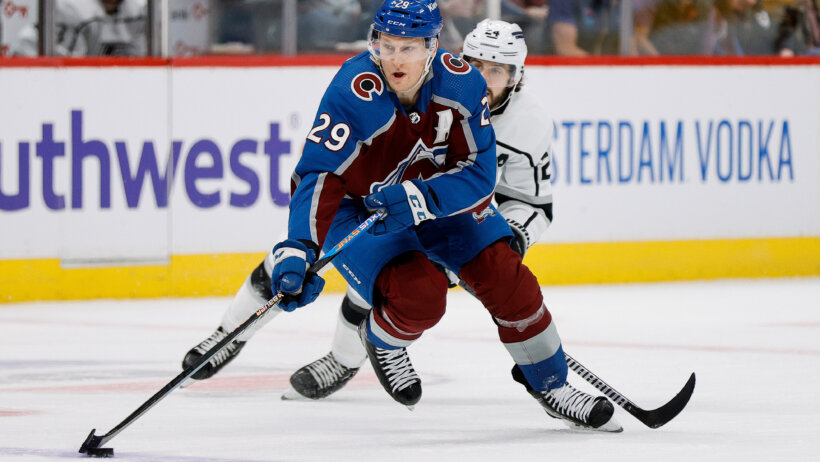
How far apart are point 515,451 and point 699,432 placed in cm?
51

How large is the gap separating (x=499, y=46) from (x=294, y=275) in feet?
3.53

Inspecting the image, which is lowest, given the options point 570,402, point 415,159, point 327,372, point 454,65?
point 327,372

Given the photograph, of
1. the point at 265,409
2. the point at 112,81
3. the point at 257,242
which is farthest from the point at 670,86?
the point at 265,409

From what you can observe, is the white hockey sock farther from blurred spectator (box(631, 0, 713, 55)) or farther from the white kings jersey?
blurred spectator (box(631, 0, 713, 55))

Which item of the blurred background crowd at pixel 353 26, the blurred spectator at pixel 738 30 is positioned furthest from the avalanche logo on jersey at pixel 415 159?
the blurred spectator at pixel 738 30

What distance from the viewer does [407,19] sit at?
3.49 meters

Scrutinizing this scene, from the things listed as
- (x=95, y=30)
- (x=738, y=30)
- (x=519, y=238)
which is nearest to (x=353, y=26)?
(x=95, y=30)

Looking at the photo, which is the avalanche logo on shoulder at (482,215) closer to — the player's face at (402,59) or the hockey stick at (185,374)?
the hockey stick at (185,374)

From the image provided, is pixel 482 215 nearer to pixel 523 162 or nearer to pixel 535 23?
pixel 523 162

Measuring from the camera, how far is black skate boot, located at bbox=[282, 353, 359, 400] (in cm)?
421

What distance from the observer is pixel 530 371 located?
368cm

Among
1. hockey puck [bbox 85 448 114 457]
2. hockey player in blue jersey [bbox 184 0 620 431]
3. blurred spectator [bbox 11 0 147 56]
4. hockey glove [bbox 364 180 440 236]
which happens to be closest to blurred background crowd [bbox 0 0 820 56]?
blurred spectator [bbox 11 0 147 56]

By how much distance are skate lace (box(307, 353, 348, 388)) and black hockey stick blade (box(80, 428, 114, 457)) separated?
0.93 meters

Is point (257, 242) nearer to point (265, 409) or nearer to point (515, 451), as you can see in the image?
point (265, 409)
